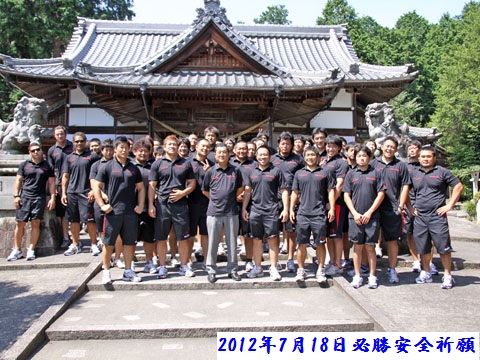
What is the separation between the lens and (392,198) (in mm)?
5180

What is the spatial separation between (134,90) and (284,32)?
9210 millimetres

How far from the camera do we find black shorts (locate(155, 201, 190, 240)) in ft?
17.3

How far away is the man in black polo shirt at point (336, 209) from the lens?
17.4ft

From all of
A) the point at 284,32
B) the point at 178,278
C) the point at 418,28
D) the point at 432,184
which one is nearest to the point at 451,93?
the point at 284,32

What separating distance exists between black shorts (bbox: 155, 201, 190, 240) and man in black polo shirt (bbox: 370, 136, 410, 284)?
2685 millimetres

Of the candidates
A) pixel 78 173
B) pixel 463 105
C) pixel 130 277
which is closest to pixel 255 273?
pixel 130 277

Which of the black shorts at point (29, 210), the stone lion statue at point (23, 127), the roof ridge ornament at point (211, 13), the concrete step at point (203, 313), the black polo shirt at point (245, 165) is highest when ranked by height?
the roof ridge ornament at point (211, 13)

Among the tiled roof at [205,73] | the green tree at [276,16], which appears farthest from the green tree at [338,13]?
the tiled roof at [205,73]

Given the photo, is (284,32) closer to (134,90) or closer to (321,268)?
(134,90)

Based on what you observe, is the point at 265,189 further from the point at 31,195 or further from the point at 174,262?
the point at 31,195

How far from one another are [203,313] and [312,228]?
1766 millimetres

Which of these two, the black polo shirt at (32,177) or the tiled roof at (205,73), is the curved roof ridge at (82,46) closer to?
the tiled roof at (205,73)

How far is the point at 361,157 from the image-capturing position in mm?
5109

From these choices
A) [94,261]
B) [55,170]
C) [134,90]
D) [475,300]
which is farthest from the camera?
[134,90]
